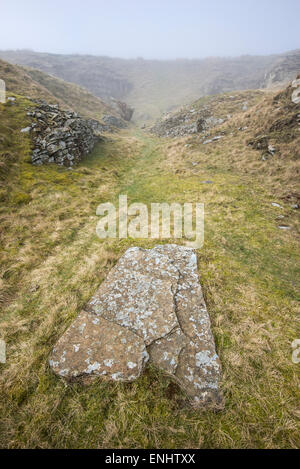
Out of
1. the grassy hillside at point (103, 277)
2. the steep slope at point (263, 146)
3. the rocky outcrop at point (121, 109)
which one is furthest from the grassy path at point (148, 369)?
the rocky outcrop at point (121, 109)

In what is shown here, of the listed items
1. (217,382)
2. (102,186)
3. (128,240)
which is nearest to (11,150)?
(102,186)

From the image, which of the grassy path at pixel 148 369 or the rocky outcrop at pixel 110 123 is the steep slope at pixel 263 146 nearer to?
the grassy path at pixel 148 369

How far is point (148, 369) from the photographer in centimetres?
392

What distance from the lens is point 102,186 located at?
15.8 meters

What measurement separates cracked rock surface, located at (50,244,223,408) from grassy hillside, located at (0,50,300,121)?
3011 inches

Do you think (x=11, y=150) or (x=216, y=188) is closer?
(x=216, y=188)

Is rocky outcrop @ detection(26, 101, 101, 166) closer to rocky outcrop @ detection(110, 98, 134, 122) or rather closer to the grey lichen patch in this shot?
the grey lichen patch

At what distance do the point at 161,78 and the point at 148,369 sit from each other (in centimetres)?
17095

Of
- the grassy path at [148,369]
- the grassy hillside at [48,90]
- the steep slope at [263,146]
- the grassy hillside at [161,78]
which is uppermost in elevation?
the grassy hillside at [161,78]

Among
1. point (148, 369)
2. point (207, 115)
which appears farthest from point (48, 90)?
point (148, 369)

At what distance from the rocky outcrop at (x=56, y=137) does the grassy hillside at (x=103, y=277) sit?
1.54 m

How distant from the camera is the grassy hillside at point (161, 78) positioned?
80.8 metres
